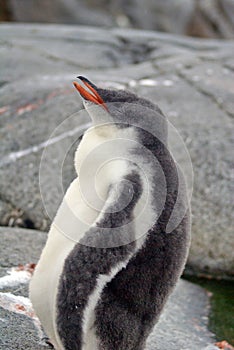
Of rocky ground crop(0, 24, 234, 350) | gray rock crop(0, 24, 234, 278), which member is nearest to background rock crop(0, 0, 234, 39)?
gray rock crop(0, 24, 234, 278)

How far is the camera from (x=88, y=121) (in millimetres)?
4723

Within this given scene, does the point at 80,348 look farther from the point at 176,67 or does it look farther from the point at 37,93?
the point at 176,67

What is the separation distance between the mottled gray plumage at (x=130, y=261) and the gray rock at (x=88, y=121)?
4.14 ft

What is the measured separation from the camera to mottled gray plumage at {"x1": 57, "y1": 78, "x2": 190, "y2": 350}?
1.92 meters

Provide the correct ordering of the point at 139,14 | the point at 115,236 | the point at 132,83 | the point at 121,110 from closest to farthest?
1. the point at 115,236
2. the point at 121,110
3. the point at 132,83
4. the point at 139,14

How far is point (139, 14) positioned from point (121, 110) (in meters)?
10.5

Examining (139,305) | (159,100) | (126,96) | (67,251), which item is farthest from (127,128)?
(159,100)

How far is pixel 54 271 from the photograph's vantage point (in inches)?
80.2

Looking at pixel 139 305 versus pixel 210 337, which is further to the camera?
pixel 210 337

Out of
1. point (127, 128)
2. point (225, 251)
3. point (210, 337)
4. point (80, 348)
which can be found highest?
point (127, 128)

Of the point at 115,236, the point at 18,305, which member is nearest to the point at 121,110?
the point at 115,236

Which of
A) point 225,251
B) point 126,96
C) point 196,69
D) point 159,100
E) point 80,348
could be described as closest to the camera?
point 80,348

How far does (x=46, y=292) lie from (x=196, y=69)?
4199 millimetres

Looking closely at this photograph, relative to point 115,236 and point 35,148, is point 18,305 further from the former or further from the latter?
point 35,148
